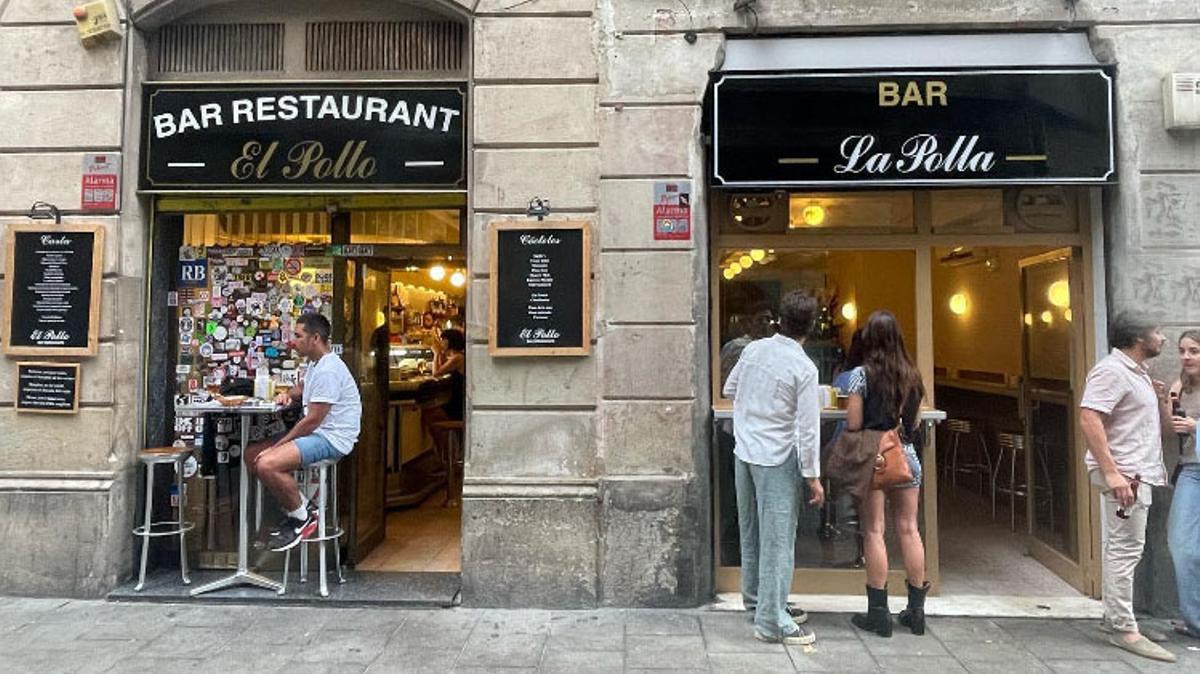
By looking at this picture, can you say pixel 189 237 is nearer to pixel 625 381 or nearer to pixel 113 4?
pixel 113 4

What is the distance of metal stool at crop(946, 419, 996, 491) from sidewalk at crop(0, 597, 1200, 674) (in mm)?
3602

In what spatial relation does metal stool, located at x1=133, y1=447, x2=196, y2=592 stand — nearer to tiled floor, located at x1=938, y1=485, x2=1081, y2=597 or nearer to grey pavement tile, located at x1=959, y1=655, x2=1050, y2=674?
grey pavement tile, located at x1=959, y1=655, x2=1050, y2=674

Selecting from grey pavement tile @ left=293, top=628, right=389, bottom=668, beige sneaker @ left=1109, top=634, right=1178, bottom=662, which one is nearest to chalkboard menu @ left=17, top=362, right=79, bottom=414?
grey pavement tile @ left=293, top=628, right=389, bottom=668

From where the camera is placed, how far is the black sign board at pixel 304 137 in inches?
233

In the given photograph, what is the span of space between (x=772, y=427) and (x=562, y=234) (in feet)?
6.77

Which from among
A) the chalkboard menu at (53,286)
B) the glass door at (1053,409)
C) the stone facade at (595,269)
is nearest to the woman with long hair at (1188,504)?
the stone facade at (595,269)

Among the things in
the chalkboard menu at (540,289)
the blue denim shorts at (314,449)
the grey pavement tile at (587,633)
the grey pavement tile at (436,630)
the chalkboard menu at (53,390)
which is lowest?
the grey pavement tile at (436,630)

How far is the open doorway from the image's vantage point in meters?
6.07

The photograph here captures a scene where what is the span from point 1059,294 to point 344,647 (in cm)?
591

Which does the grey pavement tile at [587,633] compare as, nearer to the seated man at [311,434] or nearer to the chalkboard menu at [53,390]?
the seated man at [311,434]

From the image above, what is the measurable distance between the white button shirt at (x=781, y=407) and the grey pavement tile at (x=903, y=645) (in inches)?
45.9

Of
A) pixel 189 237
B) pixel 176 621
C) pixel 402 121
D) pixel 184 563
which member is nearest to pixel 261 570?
pixel 184 563

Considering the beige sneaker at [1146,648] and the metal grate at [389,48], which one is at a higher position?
the metal grate at [389,48]

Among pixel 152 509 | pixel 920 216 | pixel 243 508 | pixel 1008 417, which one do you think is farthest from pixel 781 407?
pixel 152 509
